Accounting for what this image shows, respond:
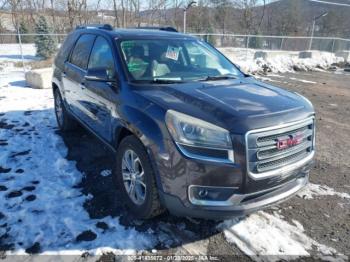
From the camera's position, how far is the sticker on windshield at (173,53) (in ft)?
12.7

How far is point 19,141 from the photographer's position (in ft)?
17.3

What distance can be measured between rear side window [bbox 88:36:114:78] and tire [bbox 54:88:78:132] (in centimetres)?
153

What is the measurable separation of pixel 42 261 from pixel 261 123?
2.19 m

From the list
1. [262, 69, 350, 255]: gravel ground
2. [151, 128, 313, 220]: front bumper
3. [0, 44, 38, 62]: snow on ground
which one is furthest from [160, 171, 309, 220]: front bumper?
[0, 44, 38, 62]: snow on ground

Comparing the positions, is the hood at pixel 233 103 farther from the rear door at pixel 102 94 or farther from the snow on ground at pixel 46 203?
the snow on ground at pixel 46 203

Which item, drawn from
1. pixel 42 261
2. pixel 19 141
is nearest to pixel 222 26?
pixel 19 141

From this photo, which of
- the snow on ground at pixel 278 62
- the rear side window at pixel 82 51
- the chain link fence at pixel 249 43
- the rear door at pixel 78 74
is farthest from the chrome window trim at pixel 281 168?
the chain link fence at pixel 249 43

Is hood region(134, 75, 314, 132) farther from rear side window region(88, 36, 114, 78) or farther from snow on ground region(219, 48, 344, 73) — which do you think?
snow on ground region(219, 48, 344, 73)

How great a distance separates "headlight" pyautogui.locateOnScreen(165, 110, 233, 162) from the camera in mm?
2496

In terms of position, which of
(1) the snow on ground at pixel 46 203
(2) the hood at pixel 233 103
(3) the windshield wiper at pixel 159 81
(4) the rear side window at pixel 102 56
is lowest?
(1) the snow on ground at pixel 46 203

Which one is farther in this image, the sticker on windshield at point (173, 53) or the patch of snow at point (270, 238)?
the sticker on windshield at point (173, 53)

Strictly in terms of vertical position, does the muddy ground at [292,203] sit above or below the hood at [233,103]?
below

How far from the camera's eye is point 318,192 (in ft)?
12.9

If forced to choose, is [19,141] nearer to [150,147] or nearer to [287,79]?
[150,147]
